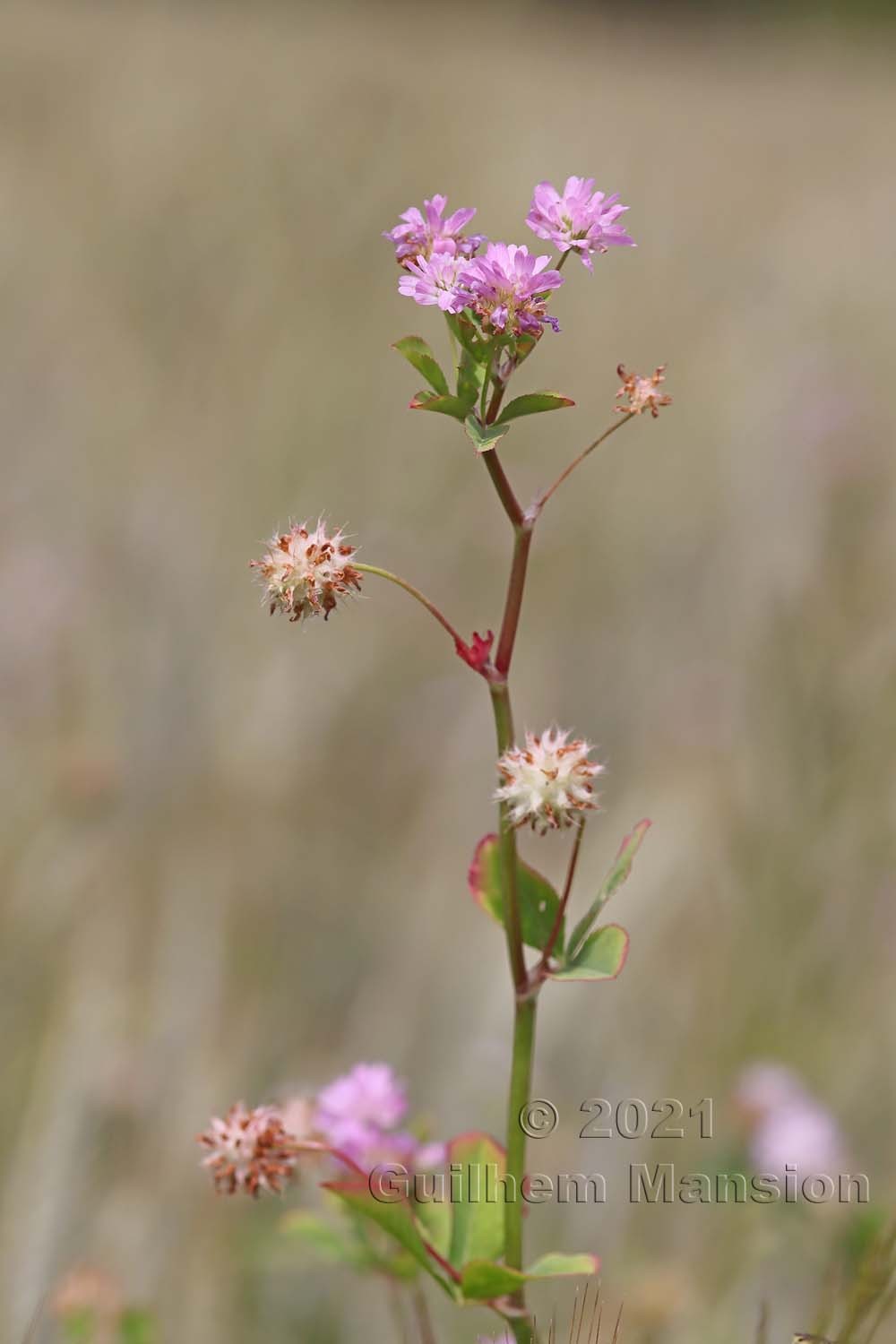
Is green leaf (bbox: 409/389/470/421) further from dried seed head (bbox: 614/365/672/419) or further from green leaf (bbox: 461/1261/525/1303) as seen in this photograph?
green leaf (bbox: 461/1261/525/1303)

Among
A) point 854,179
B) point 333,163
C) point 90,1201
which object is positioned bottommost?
point 90,1201

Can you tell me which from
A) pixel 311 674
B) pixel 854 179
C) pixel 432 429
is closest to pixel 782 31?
pixel 854 179

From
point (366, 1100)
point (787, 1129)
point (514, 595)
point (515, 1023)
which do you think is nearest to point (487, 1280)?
point (515, 1023)

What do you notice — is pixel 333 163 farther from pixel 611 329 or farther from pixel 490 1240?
pixel 490 1240

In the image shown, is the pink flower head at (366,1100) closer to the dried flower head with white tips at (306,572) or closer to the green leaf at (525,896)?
the green leaf at (525,896)

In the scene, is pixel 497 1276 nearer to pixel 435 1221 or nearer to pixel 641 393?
pixel 435 1221

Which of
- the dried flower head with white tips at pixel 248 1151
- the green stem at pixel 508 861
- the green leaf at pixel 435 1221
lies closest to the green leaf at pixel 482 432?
the green stem at pixel 508 861

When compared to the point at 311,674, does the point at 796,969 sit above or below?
below

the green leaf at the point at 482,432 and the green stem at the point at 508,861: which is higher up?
the green leaf at the point at 482,432
